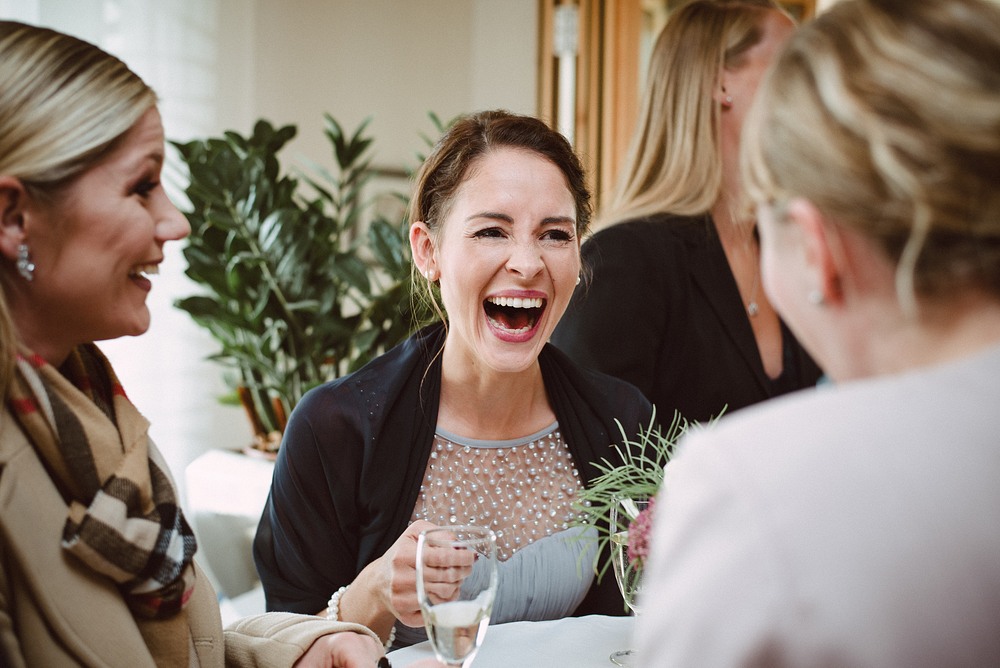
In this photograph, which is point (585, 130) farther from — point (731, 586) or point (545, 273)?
point (731, 586)

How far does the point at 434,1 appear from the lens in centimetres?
509

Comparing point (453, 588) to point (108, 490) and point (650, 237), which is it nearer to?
point (108, 490)

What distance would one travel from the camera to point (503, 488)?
1.94 m

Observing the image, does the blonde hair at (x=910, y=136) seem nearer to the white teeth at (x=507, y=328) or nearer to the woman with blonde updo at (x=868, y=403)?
the woman with blonde updo at (x=868, y=403)

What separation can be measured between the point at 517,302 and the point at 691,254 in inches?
25.7

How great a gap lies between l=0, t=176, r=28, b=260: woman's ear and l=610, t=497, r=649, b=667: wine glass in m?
0.86

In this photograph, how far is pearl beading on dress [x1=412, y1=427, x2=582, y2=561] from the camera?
1.89 metres

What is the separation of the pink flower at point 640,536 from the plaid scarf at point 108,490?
0.61 metres

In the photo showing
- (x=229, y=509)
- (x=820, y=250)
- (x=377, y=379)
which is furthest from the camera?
(x=229, y=509)

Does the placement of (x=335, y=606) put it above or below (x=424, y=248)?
below

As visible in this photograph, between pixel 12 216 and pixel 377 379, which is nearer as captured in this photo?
pixel 12 216

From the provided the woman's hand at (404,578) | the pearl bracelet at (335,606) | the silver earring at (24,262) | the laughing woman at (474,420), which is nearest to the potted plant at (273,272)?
the laughing woman at (474,420)

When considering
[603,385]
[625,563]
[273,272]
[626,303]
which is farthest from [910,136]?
[273,272]

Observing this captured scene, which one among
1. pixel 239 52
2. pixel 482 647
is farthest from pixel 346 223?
pixel 482 647
